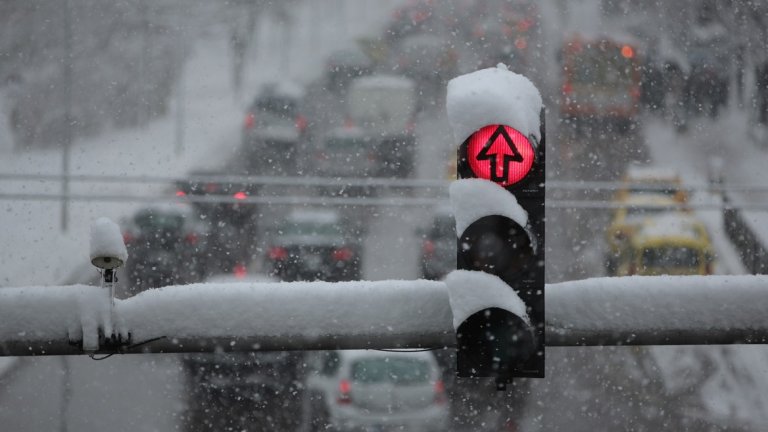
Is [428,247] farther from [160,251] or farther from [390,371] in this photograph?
[390,371]

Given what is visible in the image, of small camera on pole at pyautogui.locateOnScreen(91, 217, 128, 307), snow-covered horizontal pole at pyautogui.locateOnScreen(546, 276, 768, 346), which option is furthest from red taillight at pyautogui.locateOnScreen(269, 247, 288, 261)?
snow-covered horizontal pole at pyautogui.locateOnScreen(546, 276, 768, 346)

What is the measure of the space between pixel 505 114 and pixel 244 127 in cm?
2936

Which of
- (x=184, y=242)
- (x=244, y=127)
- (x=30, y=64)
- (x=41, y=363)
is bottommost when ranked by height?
(x=41, y=363)

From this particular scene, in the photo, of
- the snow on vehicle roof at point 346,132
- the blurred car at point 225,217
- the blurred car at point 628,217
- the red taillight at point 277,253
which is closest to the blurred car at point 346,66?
the snow on vehicle roof at point 346,132

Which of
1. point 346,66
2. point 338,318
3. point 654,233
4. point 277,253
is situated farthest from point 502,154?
point 346,66

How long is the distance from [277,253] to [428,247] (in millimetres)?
3194

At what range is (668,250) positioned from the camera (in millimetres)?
19453

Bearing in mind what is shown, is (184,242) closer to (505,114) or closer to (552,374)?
(552,374)

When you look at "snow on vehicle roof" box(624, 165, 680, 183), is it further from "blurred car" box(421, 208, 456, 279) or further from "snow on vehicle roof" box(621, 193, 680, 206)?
"blurred car" box(421, 208, 456, 279)

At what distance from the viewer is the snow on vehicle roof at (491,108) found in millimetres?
3061

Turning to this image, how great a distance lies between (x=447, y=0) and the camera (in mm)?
42219

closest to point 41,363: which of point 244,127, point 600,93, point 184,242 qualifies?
point 184,242

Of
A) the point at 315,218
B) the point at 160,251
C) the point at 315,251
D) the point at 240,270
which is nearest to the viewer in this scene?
the point at 315,218

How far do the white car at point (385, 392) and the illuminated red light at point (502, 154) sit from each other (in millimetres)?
8096
